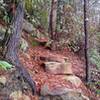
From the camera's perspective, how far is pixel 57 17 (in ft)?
38.1

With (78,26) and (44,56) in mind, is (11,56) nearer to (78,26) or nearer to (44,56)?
(44,56)

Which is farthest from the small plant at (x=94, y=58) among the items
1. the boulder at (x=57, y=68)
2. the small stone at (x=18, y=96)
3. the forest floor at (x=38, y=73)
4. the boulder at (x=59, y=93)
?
the small stone at (x=18, y=96)

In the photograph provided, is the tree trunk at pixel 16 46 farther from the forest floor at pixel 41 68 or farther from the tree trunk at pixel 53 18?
the tree trunk at pixel 53 18

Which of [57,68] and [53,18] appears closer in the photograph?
[57,68]

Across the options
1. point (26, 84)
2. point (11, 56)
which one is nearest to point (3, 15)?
point (11, 56)

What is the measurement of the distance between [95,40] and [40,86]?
205 inches

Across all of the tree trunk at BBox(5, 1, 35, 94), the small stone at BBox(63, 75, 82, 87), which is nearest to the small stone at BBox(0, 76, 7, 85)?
the tree trunk at BBox(5, 1, 35, 94)

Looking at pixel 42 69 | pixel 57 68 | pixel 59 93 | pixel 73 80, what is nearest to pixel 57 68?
pixel 57 68

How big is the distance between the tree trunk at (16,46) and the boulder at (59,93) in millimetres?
342

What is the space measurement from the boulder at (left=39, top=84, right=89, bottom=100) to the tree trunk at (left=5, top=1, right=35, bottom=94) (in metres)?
0.34

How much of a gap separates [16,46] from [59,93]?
5.34ft

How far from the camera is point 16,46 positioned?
700cm

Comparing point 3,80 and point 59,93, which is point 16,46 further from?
point 59,93

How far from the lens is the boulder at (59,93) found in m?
6.81
